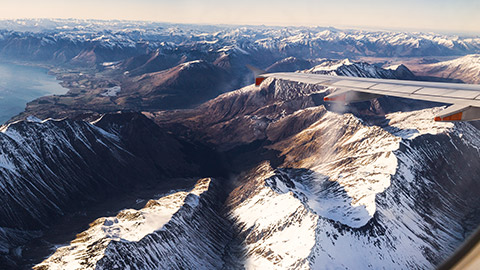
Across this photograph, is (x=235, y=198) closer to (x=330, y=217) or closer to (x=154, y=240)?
(x=330, y=217)

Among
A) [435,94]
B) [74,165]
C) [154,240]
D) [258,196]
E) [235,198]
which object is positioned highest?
[74,165]

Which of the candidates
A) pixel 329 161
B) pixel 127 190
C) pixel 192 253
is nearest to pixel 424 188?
pixel 329 161

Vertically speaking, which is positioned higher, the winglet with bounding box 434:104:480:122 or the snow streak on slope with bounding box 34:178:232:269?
the snow streak on slope with bounding box 34:178:232:269

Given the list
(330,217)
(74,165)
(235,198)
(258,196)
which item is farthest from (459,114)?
(74,165)

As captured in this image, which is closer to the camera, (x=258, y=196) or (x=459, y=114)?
(x=459, y=114)

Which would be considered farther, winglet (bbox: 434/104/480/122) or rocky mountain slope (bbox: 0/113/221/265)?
rocky mountain slope (bbox: 0/113/221/265)

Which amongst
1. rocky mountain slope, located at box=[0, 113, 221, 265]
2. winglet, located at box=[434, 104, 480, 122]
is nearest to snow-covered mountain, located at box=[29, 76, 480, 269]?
rocky mountain slope, located at box=[0, 113, 221, 265]

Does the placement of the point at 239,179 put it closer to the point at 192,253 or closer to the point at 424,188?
the point at 192,253

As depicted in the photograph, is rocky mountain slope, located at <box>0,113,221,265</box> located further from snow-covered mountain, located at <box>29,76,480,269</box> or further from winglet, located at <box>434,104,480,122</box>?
winglet, located at <box>434,104,480,122</box>

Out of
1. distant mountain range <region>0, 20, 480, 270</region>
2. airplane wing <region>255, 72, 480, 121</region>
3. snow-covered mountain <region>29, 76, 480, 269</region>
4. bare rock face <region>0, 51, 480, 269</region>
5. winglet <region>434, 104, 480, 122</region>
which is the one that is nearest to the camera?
winglet <region>434, 104, 480, 122</region>

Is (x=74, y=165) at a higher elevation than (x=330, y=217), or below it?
higher
